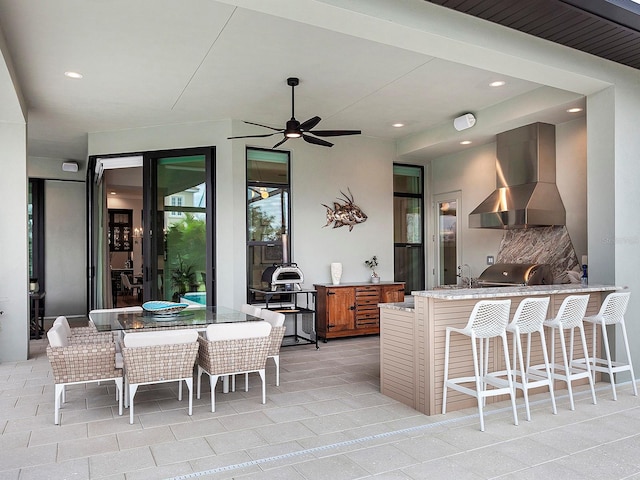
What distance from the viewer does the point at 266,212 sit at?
23.4 feet

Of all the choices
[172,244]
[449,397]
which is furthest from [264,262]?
[449,397]

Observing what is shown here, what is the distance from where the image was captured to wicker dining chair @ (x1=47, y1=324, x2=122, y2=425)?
11.9 feet

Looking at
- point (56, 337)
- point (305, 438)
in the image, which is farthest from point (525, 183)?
point (56, 337)

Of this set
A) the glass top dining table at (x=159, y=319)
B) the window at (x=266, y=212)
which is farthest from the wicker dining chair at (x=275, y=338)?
the window at (x=266, y=212)

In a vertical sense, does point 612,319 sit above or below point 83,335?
above

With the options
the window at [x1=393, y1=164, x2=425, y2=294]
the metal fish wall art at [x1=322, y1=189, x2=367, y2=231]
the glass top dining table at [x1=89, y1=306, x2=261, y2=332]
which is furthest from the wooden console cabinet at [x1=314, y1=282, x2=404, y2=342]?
the glass top dining table at [x1=89, y1=306, x2=261, y2=332]

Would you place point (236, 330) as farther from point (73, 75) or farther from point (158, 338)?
point (73, 75)

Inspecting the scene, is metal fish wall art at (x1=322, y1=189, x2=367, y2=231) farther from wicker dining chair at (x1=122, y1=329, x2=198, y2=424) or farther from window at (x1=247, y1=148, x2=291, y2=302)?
wicker dining chair at (x1=122, y1=329, x2=198, y2=424)

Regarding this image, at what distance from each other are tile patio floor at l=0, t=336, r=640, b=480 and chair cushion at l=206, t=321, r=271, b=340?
1.94 ft

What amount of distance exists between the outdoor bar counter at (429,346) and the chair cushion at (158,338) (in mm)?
1690

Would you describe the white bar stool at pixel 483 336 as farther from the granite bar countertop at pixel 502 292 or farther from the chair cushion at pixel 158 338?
the chair cushion at pixel 158 338

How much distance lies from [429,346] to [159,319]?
2.39 metres

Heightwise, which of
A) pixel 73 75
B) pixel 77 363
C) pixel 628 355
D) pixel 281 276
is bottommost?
pixel 628 355

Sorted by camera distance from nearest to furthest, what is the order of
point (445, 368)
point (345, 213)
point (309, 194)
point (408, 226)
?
point (445, 368) → point (309, 194) → point (345, 213) → point (408, 226)
